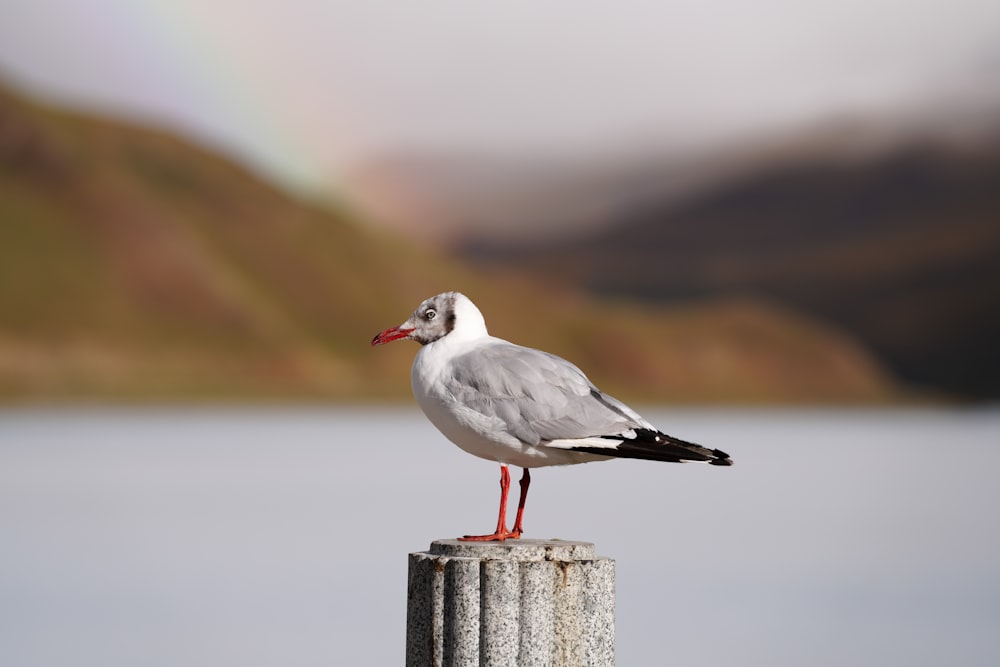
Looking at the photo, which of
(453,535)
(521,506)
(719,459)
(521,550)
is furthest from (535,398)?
(453,535)

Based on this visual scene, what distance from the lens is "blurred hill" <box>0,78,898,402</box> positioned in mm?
141750

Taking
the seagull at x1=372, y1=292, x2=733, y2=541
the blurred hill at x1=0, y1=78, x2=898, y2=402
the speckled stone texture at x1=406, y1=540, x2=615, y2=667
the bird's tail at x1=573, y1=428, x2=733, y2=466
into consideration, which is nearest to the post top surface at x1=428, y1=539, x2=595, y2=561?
the speckled stone texture at x1=406, y1=540, x2=615, y2=667

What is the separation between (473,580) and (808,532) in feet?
56.4

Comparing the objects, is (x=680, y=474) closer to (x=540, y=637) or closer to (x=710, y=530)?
(x=710, y=530)

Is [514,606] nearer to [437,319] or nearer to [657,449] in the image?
Result: [657,449]

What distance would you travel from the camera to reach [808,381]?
634 feet

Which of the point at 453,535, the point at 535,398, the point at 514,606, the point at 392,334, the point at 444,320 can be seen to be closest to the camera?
the point at 514,606

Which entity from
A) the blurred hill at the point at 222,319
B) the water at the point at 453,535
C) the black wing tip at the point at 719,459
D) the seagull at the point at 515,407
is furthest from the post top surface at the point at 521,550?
the blurred hill at the point at 222,319

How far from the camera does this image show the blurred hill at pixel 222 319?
142m

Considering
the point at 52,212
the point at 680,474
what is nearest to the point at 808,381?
the point at 52,212

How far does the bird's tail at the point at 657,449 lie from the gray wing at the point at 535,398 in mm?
69

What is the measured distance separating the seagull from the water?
6037mm

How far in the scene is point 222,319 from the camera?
6186 inches

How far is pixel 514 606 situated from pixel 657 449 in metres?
1.19
